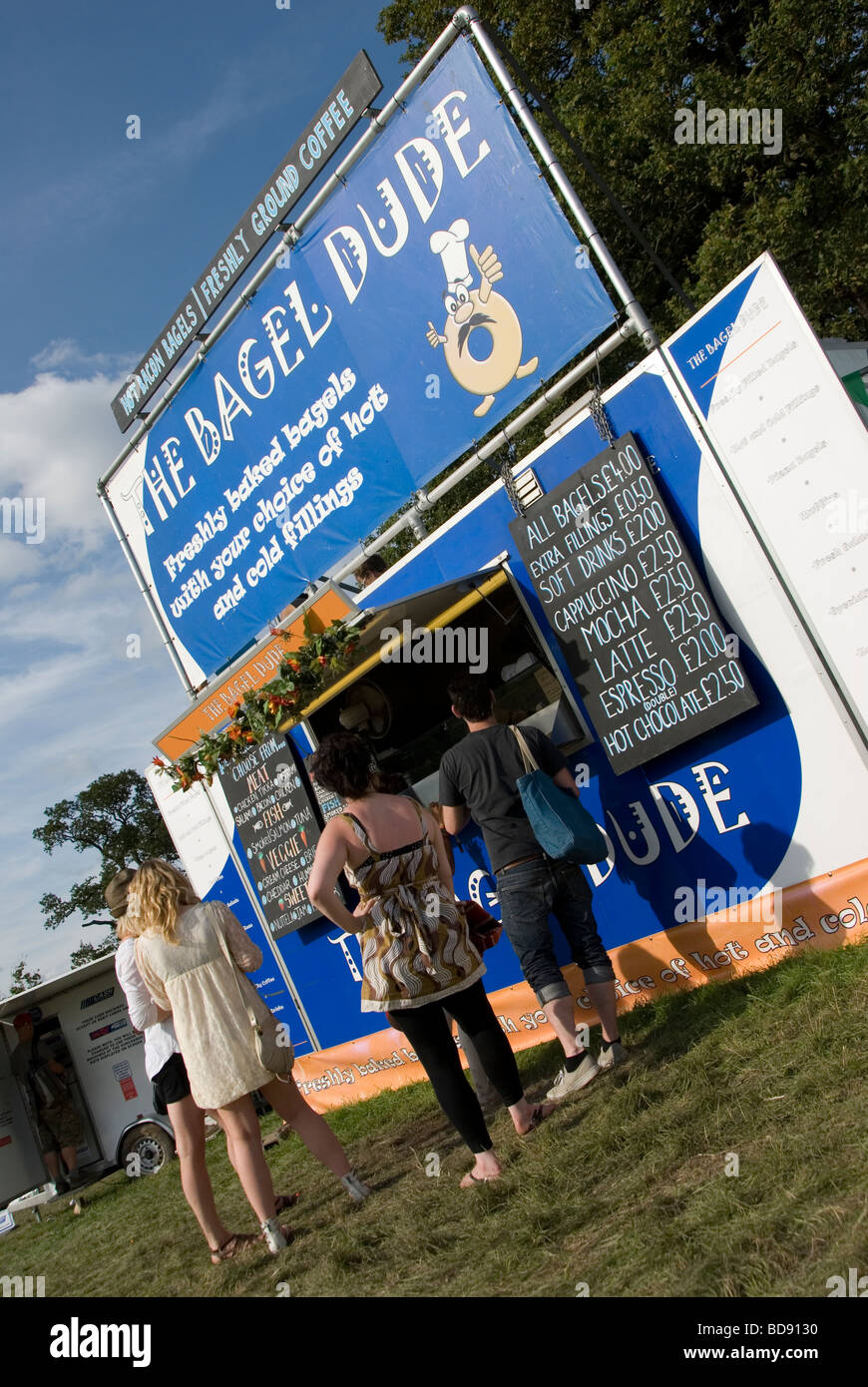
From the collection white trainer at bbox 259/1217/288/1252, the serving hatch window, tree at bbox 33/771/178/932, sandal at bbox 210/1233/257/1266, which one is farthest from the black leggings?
tree at bbox 33/771/178/932

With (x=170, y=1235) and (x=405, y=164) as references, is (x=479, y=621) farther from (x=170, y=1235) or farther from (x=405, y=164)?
(x=170, y=1235)

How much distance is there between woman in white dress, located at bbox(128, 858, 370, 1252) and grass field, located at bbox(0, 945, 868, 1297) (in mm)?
307

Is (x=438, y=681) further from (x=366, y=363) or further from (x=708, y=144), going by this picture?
(x=708, y=144)

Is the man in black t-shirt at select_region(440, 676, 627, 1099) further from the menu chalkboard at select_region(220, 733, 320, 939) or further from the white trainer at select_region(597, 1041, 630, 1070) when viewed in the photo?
the menu chalkboard at select_region(220, 733, 320, 939)

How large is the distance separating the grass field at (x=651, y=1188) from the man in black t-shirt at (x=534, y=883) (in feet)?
0.88

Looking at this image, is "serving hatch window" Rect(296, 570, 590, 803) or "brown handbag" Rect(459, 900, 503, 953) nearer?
"brown handbag" Rect(459, 900, 503, 953)

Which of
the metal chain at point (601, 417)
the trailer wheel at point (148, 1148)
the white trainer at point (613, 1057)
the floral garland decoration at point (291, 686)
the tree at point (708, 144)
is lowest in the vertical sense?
the trailer wheel at point (148, 1148)

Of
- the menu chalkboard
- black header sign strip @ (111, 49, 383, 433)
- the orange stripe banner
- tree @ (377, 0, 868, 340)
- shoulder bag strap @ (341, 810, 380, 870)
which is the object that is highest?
tree @ (377, 0, 868, 340)

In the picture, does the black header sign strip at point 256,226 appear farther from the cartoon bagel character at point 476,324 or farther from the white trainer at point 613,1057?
the white trainer at point 613,1057

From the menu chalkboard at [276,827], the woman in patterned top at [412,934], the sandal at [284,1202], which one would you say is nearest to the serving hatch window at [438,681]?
the menu chalkboard at [276,827]

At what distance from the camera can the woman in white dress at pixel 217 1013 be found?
4391 mm

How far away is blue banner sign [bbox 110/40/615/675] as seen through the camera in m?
6.06

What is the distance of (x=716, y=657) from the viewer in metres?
4.97
